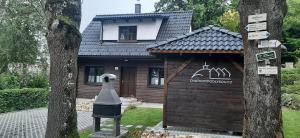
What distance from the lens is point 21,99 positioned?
15.8 meters

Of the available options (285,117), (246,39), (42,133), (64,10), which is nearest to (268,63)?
(246,39)

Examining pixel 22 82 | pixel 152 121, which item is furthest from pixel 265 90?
pixel 22 82

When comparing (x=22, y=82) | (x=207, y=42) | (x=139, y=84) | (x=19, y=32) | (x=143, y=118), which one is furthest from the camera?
(x=19, y=32)

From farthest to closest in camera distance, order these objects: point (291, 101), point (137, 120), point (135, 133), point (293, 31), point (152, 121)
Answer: point (293, 31)
point (291, 101)
point (137, 120)
point (152, 121)
point (135, 133)

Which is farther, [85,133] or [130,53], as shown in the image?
[130,53]

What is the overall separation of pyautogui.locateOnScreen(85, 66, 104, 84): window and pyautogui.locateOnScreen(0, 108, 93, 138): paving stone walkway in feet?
21.9

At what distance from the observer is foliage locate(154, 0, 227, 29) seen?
3005 centimetres

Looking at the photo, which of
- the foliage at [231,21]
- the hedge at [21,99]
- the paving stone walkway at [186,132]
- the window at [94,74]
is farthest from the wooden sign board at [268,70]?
the foliage at [231,21]

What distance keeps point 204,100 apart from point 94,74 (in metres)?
12.4

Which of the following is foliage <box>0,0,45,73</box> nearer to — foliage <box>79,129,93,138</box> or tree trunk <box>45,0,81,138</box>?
foliage <box>79,129,93,138</box>

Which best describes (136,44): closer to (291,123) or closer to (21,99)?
(21,99)

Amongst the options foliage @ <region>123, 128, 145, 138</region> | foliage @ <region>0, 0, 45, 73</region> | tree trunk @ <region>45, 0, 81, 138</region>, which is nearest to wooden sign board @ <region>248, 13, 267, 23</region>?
tree trunk @ <region>45, 0, 81, 138</region>

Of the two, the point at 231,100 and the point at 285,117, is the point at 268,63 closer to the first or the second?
the point at 231,100

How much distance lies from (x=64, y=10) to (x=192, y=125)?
606 cm
